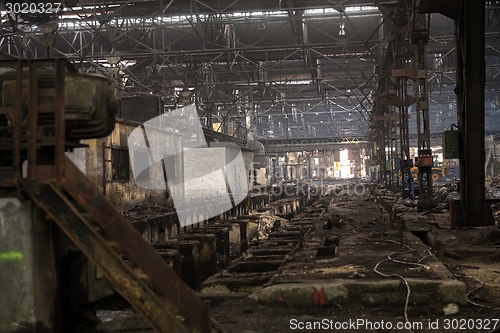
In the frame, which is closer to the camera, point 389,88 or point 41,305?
point 41,305

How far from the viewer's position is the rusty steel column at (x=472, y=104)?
823 centimetres

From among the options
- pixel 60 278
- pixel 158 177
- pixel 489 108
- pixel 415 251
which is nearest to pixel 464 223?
pixel 415 251

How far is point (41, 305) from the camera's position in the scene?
4.18 m

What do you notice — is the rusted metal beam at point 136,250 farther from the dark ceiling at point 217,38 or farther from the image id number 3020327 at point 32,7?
the image id number 3020327 at point 32,7

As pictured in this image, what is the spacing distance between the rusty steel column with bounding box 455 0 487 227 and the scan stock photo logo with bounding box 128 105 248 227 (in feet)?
25.5

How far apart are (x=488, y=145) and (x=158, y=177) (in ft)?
85.9

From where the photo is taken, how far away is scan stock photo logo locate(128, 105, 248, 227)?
55.4ft

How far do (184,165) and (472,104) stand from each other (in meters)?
13.7

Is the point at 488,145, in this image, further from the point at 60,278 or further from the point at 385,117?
the point at 60,278

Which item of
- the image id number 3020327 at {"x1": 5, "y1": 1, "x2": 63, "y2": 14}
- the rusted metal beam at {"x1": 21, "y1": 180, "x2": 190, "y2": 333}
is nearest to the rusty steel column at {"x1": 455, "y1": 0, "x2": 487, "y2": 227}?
the rusted metal beam at {"x1": 21, "y1": 180, "x2": 190, "y2": 333}

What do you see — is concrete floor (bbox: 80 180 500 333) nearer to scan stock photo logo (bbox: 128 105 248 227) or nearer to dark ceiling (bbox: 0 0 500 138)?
scan stock photo logo (bbox: 128 105 248 227)

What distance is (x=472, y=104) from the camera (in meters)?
8.41

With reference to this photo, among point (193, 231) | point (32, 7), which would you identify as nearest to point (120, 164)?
point (193, 231)

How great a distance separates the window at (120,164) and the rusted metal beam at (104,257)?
11.5 meters
